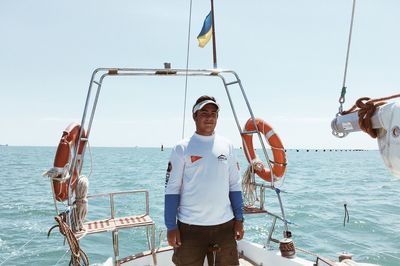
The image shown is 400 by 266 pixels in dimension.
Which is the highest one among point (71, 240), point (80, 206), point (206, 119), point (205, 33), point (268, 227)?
point (205, 33)

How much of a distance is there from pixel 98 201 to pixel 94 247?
7.97 metres

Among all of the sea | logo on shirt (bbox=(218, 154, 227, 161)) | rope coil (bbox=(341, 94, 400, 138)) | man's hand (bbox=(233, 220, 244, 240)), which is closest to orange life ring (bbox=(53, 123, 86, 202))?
the sea

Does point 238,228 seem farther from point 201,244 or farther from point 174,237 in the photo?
point 174,237

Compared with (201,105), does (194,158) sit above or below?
below

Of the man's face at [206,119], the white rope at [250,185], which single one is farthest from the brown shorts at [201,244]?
the white rope at [250,185]

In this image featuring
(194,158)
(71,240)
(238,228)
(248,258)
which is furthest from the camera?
(248,258)

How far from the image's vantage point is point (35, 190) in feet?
66.5

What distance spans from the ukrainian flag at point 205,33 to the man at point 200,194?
2616mm

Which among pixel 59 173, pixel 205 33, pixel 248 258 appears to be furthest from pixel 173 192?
pixel 205 33

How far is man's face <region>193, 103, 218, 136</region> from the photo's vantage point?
2.61 metres

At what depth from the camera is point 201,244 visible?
8.57 feet

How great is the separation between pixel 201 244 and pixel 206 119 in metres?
0.95

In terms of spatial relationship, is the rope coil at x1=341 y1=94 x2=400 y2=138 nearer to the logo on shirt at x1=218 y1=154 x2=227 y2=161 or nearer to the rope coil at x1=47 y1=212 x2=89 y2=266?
the logo on shirt at x1=218 y1=154 x2=227 y2=161

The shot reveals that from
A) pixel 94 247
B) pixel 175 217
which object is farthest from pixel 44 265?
pixel 175 217
